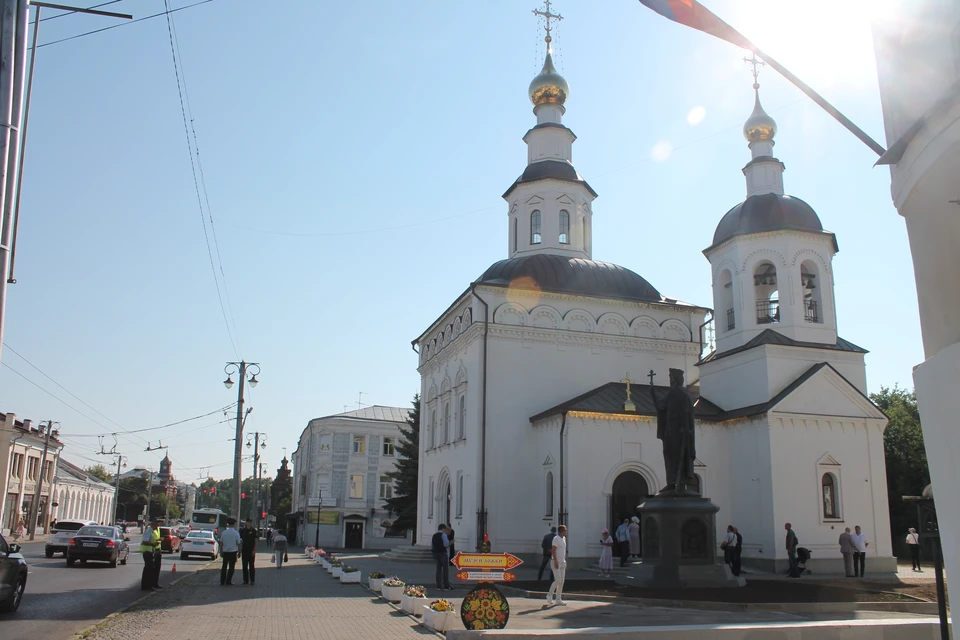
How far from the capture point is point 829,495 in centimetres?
2406

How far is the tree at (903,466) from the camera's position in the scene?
1441 inches

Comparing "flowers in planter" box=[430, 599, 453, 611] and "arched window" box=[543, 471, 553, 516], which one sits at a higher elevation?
"arched window" box=[543, 471, 553, 516]

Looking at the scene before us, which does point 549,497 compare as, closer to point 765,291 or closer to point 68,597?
point 765,291

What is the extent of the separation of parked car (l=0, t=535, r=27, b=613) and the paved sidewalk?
1613 mm

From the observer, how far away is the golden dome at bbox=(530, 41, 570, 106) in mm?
32969

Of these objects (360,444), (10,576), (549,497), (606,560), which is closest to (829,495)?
(606,560)

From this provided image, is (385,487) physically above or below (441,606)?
above

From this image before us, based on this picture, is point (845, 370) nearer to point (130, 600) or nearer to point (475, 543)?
point (475, 543)

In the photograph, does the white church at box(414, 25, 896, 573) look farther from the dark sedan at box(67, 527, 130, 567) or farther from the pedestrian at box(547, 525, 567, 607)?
the dark sedan at box(67, 527, 130, 567)

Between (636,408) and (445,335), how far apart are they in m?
9.22

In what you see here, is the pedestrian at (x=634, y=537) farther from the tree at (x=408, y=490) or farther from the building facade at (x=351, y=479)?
the building facade at (x=351, y=479)

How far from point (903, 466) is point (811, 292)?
1704cm

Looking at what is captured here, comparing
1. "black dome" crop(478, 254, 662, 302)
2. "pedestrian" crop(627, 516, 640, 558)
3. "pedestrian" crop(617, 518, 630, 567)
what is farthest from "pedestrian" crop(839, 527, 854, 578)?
"black dome" crop(478, 254, 662, 302)

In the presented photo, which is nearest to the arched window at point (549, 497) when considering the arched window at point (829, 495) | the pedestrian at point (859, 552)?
the arched window at point (829, 495)
